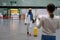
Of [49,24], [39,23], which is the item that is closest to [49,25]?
[49,24]

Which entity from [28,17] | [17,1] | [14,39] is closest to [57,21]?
[14,39]

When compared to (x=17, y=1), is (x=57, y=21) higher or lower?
lower

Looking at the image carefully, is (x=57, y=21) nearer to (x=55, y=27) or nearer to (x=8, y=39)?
(x=55, y=27)

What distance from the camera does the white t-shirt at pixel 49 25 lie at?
147 inches

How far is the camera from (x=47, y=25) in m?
3.76

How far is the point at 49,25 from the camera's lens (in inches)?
148

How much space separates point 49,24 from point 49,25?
0.02 meters

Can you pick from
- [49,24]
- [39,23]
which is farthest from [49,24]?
[39,23]

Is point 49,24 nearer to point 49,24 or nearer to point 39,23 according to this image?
point 49,24

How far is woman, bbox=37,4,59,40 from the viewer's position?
3709 millimetres

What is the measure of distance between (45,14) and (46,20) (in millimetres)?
185

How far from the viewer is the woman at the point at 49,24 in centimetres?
371

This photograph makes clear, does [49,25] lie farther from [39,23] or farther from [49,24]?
[39,23]

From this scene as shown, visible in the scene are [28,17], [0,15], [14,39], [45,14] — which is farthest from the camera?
[0,15]
